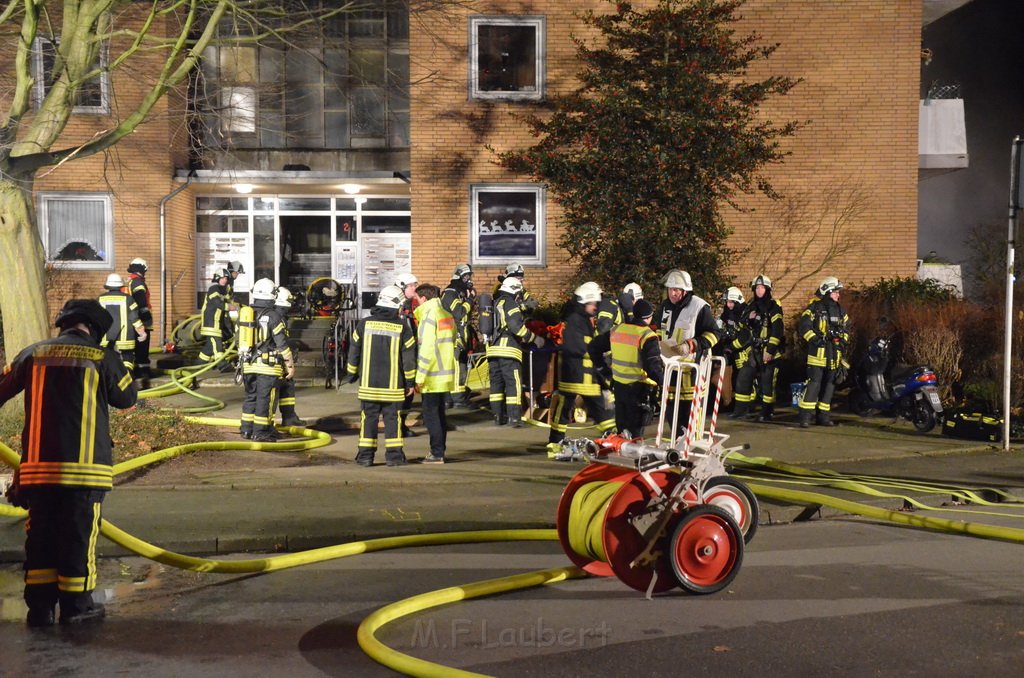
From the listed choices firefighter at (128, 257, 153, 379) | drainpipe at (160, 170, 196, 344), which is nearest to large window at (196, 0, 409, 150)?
drainpipe at (160, 170, 196, 344)

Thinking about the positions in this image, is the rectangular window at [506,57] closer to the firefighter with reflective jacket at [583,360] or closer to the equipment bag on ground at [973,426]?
the firefighter with reflective jacket at [583,360]

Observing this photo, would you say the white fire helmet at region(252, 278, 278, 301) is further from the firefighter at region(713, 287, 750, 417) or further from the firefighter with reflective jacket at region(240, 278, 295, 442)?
the firefighter at region(713, 287, 750, 417)

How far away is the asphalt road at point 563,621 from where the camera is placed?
541 centimetres

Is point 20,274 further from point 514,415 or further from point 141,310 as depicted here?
point 514,415

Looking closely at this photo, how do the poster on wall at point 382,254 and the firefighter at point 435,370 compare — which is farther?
the poster on wall at point 382,254

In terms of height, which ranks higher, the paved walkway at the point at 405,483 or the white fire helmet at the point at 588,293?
the white fire helmet at the point at 588,293

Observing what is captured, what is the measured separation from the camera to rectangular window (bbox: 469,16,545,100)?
20172 mm

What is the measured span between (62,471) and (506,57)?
15.4m

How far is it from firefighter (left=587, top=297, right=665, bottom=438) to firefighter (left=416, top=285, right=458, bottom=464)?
176 centimetres

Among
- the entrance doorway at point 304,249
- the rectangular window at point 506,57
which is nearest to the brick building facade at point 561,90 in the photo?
the rectangular window at point 506,57

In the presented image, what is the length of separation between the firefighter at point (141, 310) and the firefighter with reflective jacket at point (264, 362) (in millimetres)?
4230

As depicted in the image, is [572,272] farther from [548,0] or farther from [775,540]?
[775,540]

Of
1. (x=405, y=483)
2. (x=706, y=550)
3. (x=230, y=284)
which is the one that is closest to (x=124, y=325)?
(x=230, y=284)

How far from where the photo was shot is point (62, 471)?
6.29m
